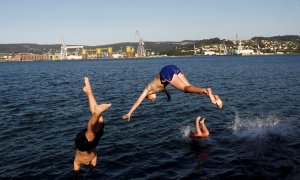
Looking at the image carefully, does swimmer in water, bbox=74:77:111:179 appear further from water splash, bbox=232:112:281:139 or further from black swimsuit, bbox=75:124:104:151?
water splash, bbox=232:112:281:139

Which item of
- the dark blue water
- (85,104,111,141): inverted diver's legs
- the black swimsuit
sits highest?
(85,104,111,141): inverted diver's legs

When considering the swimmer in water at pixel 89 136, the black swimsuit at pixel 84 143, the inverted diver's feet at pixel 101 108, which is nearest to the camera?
the inverted diver's feet at pixel 101 108

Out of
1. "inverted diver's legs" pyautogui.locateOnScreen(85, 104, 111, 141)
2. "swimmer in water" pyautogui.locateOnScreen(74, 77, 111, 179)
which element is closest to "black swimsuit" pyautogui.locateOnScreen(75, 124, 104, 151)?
"swimmer in water" pyautogui.locateOnScreen(74, 77, 111, 179)

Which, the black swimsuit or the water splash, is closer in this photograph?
the black swimsuit

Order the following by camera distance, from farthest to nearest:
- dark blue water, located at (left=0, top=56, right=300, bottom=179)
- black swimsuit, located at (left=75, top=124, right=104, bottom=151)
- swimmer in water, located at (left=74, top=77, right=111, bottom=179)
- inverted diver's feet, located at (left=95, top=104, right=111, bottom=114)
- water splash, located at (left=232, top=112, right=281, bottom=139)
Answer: water splash, located at (left=232, top=112, right=281, bottom=139), dark blue water, located at (left=0, top=56, right=300, bottom=179), black swimsuit, located at (left=75, top=124, right=104, bottom=151), swimmer in water, located at (left=74, top=77, right=111, bottom=179), inverted diver's feet, located at (left=95, top=104, right=111, bottom=114)

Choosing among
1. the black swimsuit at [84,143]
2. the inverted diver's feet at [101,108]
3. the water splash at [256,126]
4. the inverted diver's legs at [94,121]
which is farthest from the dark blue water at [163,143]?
the inverted diver's feet at [101,108]

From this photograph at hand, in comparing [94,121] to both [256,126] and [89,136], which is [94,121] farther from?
[256,126]

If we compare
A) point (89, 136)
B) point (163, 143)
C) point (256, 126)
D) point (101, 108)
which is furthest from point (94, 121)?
point (256, 126)

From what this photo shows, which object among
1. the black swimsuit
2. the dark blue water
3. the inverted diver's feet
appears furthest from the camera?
the dark blue water

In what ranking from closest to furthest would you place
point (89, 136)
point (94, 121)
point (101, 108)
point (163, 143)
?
point (101, 108) → point (94, 121) → point (89, 136) → point (163, 143)

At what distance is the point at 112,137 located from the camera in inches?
774

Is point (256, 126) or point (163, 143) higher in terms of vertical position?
point (256, 126)

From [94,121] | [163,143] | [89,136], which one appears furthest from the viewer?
[163,143]

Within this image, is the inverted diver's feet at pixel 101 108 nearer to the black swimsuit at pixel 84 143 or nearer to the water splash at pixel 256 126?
the black swimsuit at pixel 84 143
